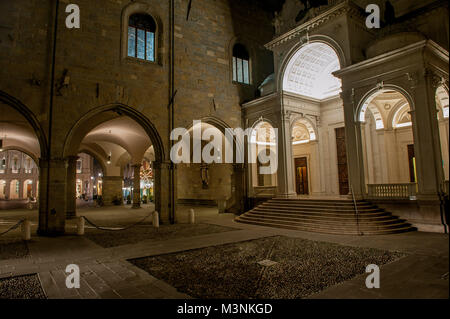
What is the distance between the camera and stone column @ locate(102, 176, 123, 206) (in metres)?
26.3

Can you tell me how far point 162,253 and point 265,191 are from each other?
963 cm

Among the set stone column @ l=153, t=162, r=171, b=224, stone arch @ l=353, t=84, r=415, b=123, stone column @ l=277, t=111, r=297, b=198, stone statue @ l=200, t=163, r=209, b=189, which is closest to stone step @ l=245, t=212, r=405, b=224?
stone column @ l=277, t=111, r=297, b=198

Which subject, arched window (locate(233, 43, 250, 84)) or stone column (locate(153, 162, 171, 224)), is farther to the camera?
arched window (locate(233, 43, 250, 84))

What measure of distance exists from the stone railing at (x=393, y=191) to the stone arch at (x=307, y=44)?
5.46 meters

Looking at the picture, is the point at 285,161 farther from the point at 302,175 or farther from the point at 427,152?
the point at 427,152

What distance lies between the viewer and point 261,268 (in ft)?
19.8

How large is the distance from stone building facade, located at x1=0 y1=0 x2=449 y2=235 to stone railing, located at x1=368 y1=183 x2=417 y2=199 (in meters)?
0.11

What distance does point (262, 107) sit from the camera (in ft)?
53.7

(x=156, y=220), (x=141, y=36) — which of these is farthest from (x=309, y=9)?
(x=156, y=220)

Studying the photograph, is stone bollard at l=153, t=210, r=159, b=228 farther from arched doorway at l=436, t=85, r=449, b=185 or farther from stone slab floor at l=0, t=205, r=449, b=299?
arched doorway at l=436, t=85, r=449, b=185

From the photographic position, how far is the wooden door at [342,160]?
16.1m


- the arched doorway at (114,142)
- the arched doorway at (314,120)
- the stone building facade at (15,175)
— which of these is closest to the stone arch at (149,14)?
the arched doorway at (114,142)
